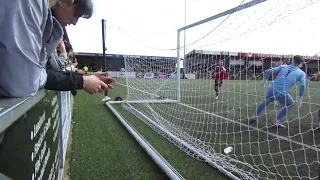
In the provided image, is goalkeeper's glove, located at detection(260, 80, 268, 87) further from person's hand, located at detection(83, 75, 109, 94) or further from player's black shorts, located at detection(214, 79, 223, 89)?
person's hand, located at detection(83, 75, 109, 94)

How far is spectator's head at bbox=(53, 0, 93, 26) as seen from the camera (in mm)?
1380

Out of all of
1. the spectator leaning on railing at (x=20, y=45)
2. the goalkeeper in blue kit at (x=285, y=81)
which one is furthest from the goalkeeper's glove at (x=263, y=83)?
the spectator leaning on railing at (x=20, y=45)

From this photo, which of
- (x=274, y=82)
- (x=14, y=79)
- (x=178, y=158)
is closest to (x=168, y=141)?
(x=178, y=158)

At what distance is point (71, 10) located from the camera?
144cm

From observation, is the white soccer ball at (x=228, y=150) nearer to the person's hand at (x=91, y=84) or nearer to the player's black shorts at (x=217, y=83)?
the person's hand at (x=91, y=84)

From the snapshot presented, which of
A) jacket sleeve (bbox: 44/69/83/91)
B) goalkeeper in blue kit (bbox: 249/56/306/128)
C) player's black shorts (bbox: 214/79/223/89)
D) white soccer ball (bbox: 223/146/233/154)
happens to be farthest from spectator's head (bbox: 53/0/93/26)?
player's black shorts (bbox: 214/79/223/89)

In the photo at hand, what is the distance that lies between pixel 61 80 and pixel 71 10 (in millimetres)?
367

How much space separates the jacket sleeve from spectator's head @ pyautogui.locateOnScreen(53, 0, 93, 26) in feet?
0.91

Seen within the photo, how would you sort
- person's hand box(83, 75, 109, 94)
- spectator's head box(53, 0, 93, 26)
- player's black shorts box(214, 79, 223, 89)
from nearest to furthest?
spectator's head box(53, 0, 93, 26)
person's hand box(83, 75, 109, 94)
player's black shorts box(214, 79, 223, 89)

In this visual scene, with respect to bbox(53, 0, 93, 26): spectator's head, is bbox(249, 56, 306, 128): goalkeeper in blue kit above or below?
below

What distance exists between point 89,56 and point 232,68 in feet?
127

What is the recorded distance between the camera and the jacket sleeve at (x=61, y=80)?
141 cm

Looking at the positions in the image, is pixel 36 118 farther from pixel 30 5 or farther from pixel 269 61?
pixel 269 61

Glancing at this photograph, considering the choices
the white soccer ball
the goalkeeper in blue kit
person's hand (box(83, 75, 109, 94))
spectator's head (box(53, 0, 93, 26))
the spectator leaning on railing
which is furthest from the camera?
the goalkeeper in blue kit
